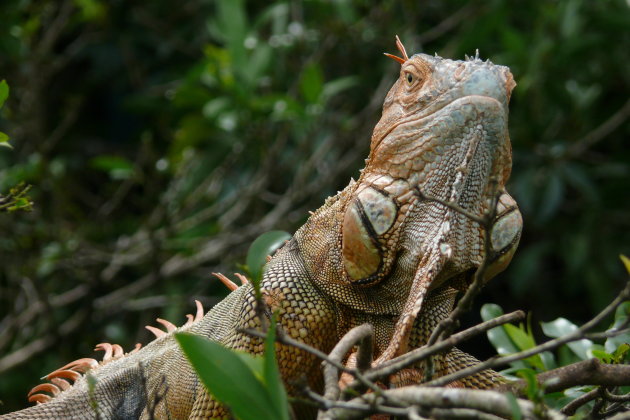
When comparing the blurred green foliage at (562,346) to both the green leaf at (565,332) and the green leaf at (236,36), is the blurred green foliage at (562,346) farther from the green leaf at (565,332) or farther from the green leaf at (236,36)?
the green leaf at (236,36)

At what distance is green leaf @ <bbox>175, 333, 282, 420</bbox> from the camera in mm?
1780

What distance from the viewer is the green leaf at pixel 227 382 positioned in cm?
178

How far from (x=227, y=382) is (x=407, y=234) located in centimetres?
91

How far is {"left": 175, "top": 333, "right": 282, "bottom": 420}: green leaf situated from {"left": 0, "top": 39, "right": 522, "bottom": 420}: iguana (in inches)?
24.6

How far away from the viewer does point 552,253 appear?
7992mm

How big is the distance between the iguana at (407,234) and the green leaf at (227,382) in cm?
62

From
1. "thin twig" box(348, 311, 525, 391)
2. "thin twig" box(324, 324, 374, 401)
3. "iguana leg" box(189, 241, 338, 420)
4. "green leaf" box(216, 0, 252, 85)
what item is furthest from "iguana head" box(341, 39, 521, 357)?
"green leaf" box(216, 0, 252, 85)

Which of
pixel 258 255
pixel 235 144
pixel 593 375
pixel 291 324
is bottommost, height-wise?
pixel 235 144

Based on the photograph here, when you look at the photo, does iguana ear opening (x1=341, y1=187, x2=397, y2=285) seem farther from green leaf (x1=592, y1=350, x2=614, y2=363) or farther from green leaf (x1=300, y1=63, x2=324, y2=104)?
green leaf (x1=300, y1=63, x2=324, y2=104)

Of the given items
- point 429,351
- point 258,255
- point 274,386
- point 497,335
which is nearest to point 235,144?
point 497,335

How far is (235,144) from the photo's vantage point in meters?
7.02

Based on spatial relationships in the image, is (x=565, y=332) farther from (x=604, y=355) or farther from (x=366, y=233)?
(x=366, y=233)

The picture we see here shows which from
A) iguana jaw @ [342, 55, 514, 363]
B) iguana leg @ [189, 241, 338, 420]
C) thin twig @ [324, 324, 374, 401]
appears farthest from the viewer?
iguana leg @ [189, 241, 338, 420]

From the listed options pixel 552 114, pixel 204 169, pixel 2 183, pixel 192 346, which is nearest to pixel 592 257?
pixel 552 114
